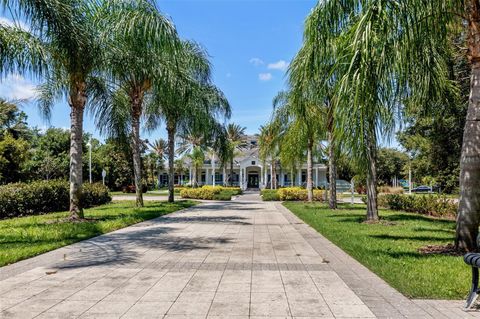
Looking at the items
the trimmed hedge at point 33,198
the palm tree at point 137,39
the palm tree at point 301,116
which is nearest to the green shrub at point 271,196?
the palm tree at point 301,116

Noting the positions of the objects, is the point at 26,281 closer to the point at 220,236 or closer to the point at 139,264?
the point at 139,264

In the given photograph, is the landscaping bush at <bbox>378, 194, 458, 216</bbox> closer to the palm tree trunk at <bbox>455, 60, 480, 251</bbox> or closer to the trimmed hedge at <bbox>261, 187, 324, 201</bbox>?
the trimmed hedge at <bbox>261, 187, 324, 201</bbox>

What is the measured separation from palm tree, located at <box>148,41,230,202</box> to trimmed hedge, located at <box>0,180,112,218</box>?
240 inches

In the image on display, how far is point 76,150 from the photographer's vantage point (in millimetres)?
12969

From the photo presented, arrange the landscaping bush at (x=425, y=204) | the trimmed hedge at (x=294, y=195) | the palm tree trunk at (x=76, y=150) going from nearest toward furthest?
the palm tree trunk at (x=76, y=150), the landscaping bush at (x=425, y=204), the trimmed hedge at (x=294, y=195)

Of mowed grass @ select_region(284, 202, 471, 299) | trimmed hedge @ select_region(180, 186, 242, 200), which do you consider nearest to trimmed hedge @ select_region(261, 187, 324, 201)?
trimmed hedge @ select_region(180, 186, 242, 200)

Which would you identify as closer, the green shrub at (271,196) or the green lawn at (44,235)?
the green lawn at (44,235)

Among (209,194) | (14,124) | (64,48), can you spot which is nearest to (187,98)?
Answer: (64,48)

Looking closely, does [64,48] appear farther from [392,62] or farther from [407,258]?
[407,258]

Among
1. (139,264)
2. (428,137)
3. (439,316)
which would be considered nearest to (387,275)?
(439,316)

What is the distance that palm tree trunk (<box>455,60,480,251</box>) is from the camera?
23.5 feet

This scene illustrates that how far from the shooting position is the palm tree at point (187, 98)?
1515 centimetres

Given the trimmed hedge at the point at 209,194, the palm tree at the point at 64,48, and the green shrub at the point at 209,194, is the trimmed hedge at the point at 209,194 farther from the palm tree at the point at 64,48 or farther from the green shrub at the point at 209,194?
the palm tree at the point at 64,48

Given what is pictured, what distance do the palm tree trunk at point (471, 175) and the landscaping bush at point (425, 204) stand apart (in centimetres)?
932
